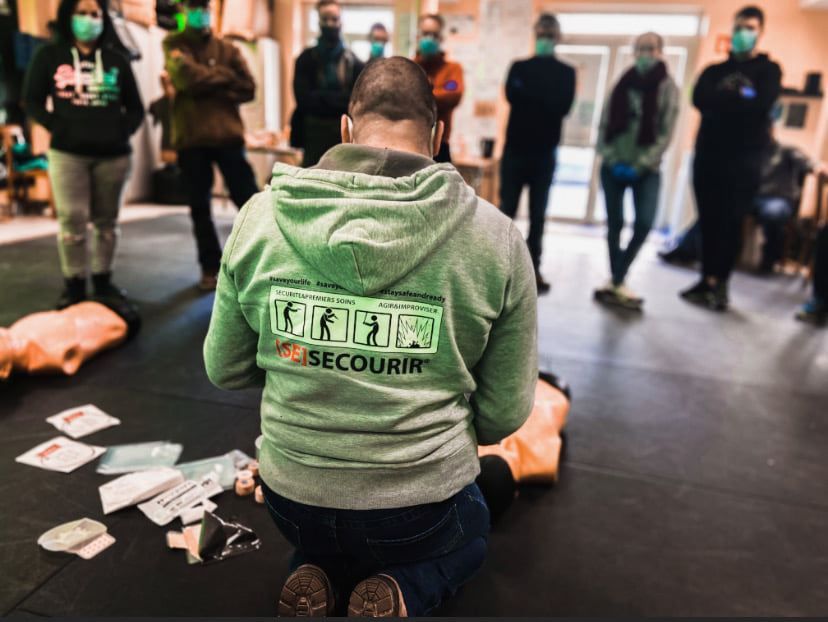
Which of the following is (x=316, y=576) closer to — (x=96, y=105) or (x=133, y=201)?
(x=96, y=105)

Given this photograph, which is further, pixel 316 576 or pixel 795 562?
pixel 795 562

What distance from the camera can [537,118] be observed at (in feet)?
12.2

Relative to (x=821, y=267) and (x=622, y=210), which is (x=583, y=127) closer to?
(x=622, y=210)

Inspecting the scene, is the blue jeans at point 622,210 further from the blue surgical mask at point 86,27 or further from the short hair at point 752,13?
the blue surgical mask at point 86,27

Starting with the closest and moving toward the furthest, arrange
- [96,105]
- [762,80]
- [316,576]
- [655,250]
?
[316,576] → [96,105] → [762,80] → [655,250]

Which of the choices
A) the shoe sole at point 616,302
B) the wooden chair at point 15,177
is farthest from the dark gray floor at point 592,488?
the wooden chair at point 15,177

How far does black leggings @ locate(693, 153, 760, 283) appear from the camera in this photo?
150 inches

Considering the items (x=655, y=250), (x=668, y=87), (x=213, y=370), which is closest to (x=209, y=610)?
(x=213, y=370)

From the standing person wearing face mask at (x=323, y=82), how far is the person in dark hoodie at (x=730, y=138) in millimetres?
2232

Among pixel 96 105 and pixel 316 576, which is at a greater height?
pixel 96 105

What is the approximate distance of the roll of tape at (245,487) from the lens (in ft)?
5.53

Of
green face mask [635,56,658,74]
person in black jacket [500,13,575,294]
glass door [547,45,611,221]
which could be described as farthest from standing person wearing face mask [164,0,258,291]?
glass door [547,45,611,221]

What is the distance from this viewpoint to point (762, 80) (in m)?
3.57

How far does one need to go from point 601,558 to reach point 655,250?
519 centimetres
